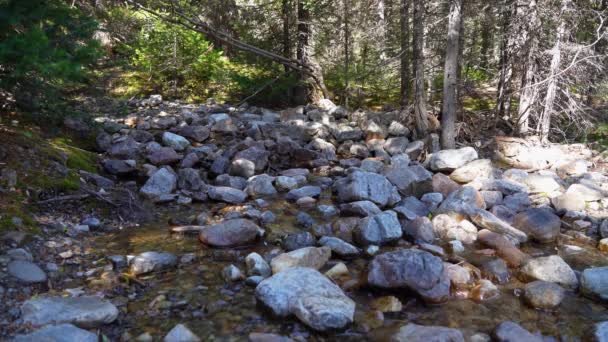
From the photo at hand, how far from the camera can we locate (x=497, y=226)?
6598 mm

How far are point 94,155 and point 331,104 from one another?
7.82 meters

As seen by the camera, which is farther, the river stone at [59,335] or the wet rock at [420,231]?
the wet rock at [420,231]

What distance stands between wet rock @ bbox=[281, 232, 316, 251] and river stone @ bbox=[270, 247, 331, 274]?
0.38 metres

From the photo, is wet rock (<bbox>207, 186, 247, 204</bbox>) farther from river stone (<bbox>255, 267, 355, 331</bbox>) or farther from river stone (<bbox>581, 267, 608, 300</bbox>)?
river stone (<bbox>581, 267, 608, 300</bbox>)

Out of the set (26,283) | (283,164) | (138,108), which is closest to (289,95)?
(138,108)

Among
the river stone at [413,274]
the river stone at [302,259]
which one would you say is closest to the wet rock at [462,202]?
the river stone at [413,274]

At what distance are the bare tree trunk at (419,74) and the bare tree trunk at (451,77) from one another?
0.64 metres

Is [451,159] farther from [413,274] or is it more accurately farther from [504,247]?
[413,274]

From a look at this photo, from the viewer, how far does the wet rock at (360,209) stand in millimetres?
7023

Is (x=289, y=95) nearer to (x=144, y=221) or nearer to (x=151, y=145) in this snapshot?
(x=151, y=145)

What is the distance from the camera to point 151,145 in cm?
930

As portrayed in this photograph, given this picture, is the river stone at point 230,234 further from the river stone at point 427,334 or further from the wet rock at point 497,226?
the wet rock at point 497,226

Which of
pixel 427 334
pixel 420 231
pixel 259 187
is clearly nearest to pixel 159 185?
pixel 259 187

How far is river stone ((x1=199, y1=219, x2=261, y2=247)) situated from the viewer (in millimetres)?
5730
